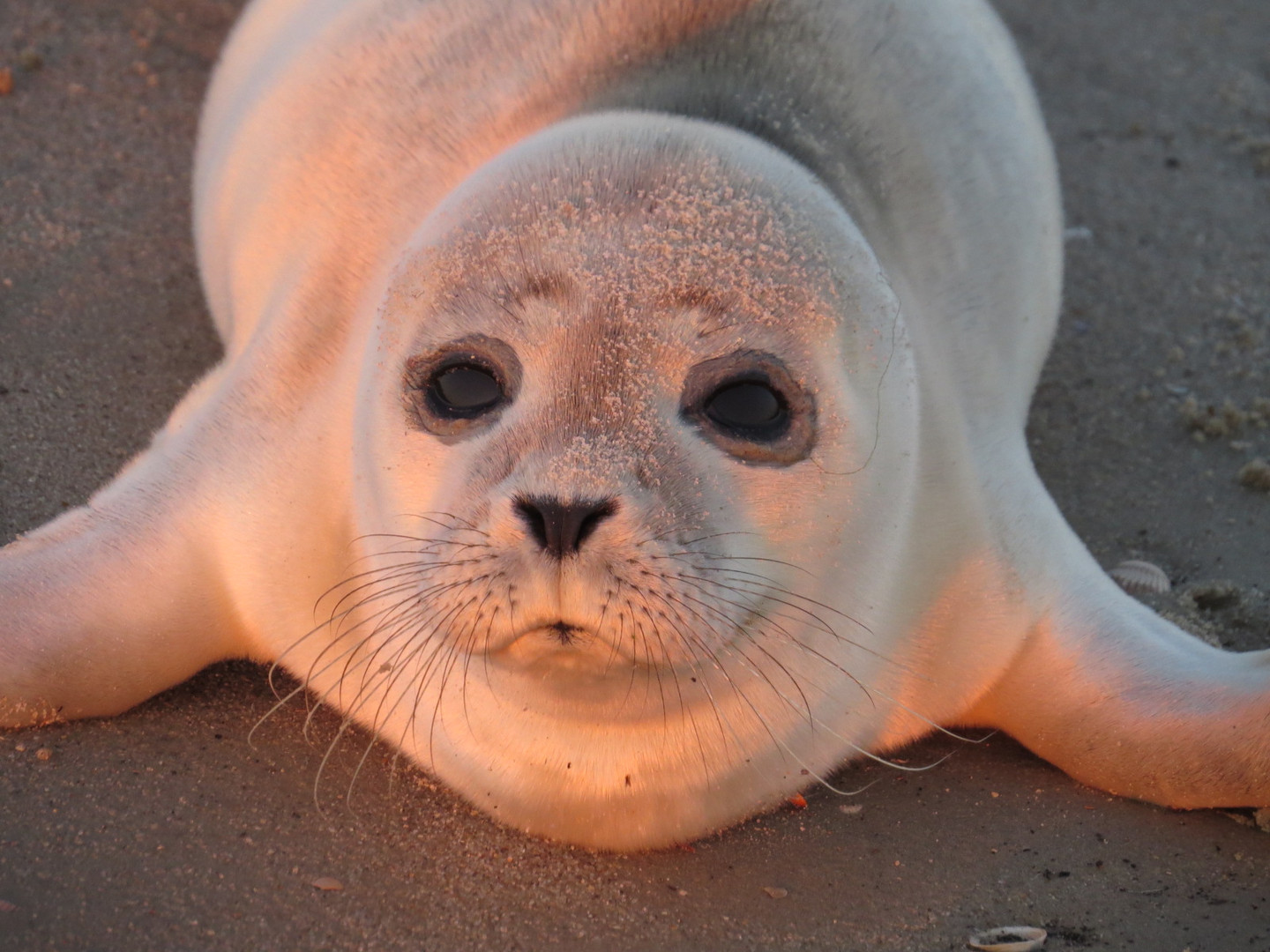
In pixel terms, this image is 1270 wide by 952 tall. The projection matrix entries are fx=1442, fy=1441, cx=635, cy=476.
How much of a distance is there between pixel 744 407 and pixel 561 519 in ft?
1.37

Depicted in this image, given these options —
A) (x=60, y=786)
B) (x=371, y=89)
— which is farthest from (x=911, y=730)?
(x=371, y=89)

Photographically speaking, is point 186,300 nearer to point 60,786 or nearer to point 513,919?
point 60,786

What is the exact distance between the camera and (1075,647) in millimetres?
2893

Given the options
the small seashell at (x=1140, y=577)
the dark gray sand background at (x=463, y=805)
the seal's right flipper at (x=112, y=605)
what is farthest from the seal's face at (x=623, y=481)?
the small seashell at (x=1140, y=577)

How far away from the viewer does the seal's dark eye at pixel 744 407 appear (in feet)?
7.46

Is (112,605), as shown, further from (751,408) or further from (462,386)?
(751,408)

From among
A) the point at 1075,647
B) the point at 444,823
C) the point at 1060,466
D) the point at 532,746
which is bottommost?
the point at 444,823

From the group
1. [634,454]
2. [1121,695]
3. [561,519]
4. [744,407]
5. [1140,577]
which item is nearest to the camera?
[561,519]

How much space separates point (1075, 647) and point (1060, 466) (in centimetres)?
114

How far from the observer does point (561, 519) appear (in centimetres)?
202

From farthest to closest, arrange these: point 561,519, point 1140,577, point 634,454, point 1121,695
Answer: point 1140,577 < point 1121,695 < point 634,454 < point 561,519

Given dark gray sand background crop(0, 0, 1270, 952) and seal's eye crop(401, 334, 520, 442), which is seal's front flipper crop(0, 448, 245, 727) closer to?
dark gray sand background crop(0, 0, 1270, 952)

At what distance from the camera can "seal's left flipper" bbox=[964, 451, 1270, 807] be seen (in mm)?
2723

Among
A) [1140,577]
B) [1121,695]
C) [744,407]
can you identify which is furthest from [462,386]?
[1140,577]
